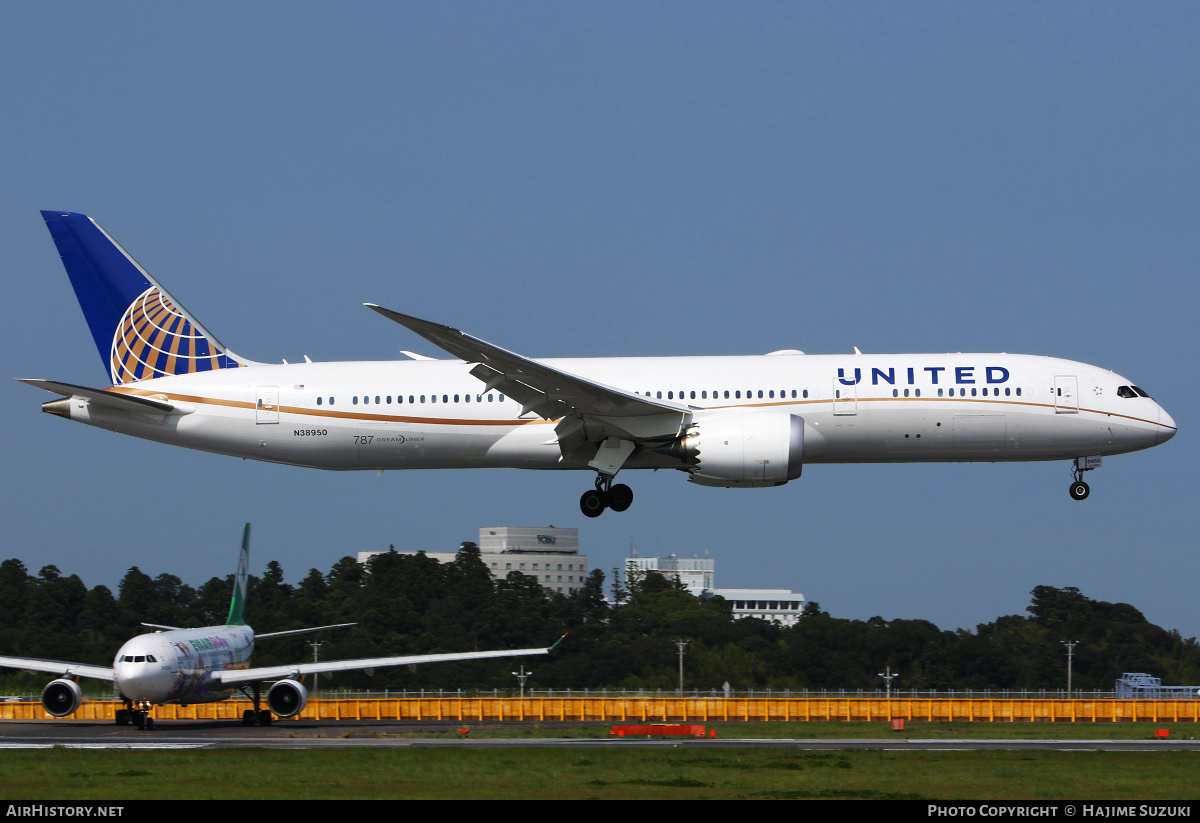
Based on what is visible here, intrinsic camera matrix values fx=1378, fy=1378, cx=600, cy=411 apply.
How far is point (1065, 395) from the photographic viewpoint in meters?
37.3

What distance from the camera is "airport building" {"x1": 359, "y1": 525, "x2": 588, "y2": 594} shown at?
7362 inches

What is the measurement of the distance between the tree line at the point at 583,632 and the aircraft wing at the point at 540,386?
4900 centimetres

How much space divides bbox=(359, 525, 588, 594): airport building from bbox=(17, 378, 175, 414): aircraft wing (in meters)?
143

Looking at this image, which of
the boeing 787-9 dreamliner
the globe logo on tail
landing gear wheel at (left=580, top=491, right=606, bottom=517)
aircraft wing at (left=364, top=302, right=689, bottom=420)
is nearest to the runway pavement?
landing gear wheel at (left=580, top=491, right=606, bottom=517)

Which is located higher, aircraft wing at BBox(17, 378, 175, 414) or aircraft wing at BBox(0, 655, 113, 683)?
aircraft wing at BBox(17, 378, 175, 414)

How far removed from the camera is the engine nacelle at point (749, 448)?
117ft

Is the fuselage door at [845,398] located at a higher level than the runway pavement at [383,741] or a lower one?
higher

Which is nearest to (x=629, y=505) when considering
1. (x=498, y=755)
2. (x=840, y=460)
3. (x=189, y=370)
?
(x=840, y=460)

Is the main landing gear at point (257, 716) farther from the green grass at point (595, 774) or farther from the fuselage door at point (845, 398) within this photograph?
the fuselage door at point (845, 398)

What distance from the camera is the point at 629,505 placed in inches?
1510

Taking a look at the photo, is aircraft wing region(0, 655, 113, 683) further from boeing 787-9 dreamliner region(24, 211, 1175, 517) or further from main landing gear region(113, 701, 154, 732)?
boeing 787-9 dreamliner region(24, 211, 1175, 517)

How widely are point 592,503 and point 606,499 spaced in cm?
41

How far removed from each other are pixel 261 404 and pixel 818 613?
3137 inches

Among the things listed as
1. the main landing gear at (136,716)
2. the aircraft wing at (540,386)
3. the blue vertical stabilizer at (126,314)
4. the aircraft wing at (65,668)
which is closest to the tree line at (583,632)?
the aircraft wing at (65,668)
